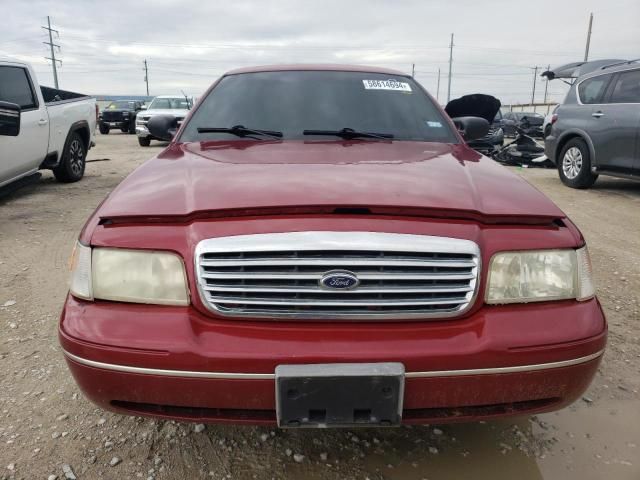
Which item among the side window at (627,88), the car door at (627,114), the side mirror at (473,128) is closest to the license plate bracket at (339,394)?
the side mirror at (473,128)

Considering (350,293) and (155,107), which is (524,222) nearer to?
(350,293)

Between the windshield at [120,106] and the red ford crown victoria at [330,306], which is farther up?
the windshield at [120,106]

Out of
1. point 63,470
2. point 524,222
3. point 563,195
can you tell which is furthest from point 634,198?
point 63,470

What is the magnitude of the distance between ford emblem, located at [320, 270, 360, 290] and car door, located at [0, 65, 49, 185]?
17.4ft

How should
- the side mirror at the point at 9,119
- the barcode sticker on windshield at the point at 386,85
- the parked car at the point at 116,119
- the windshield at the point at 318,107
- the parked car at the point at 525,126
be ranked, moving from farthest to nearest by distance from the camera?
the parked car at the point at 116,119, the parked car at the point at 525,126, the side mirror at the point at 9,119, the barcode sticker on windshield at the point at 386,85, the windshield at the point at 318,107

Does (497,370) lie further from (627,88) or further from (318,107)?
(627,88)

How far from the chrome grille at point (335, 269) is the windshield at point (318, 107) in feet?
3.97

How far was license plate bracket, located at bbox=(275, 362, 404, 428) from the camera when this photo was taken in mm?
1426

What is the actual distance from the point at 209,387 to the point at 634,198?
7.49 metres

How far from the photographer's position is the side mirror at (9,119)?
4.76 m

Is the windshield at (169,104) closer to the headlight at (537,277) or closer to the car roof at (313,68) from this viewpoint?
the car roof at (313,68)

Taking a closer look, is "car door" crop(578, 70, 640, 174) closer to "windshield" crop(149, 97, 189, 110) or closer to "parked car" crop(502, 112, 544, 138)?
"parked car" crop(502, 112, 544, 138)

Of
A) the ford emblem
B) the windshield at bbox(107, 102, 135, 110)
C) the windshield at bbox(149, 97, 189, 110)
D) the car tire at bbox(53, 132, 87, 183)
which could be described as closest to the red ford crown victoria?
the ford emblem

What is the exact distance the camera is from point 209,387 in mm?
1477
